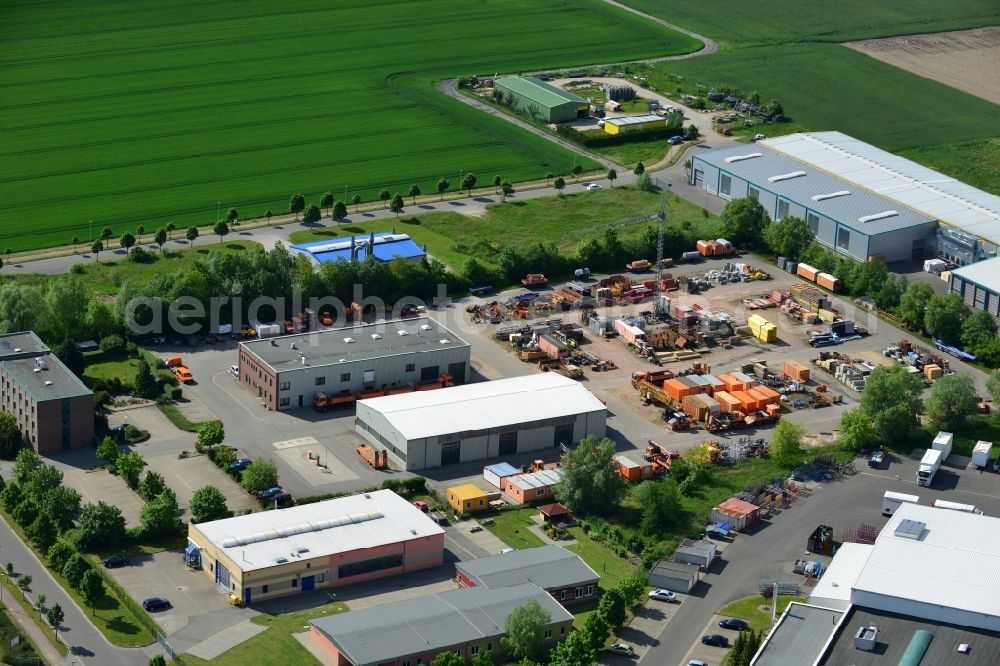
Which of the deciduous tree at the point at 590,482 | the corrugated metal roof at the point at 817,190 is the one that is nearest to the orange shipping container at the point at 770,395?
the deciduous tree at the point at 590,482

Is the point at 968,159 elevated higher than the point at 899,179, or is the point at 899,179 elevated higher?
the point at 899,179

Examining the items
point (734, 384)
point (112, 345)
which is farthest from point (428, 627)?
point (112, 345)

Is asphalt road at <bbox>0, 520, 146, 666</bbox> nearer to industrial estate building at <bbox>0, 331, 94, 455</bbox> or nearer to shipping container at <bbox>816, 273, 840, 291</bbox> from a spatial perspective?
industrial estate building at <bbox>0, 331, 94, 455</bbox>

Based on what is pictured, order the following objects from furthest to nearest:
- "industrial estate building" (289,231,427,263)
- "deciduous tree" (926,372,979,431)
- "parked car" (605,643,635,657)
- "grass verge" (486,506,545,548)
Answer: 1. "industrial estate building" (289,231,427,263)
2. "deciduous tree" (926,372,979,431)
3. "grass verge" (486,506,545,548)
4. "parked car" (605,643,635,657)

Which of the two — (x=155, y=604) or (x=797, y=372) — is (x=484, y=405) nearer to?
(x=797, y=372)

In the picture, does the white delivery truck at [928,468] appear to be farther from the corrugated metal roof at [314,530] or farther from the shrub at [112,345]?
the shrub at [112,345]

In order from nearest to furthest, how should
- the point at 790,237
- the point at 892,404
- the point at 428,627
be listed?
1. the point at 428,627
2. the point at 892,404
3. the point at 790,237

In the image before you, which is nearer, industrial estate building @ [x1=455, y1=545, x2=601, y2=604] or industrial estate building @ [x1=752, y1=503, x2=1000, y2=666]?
industrial estate building @ [x1=752, y1=503, x2=1000, y2=666]

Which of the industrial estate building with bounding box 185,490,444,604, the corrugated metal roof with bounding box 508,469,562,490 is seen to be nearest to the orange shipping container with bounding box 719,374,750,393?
A: the corrugated metal roof with bounding box 508,469,562,490
